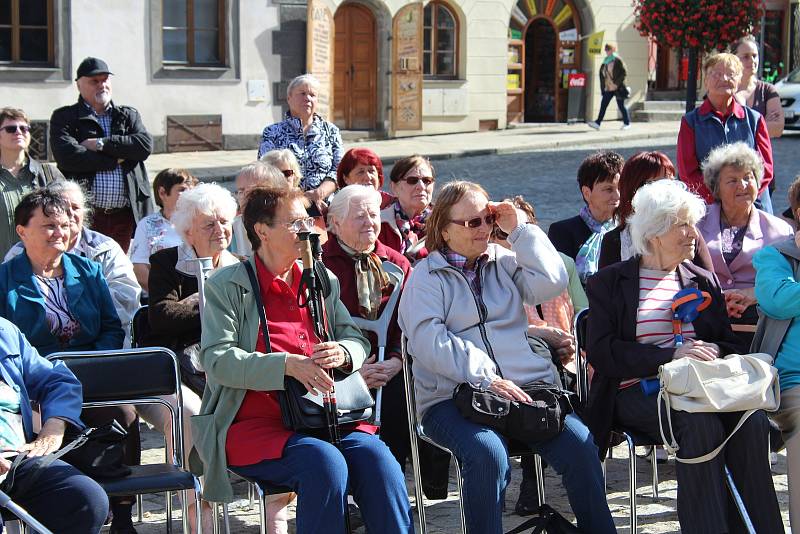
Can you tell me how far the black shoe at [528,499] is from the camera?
5.29 metres

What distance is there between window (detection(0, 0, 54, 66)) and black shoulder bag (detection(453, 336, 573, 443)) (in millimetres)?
14088

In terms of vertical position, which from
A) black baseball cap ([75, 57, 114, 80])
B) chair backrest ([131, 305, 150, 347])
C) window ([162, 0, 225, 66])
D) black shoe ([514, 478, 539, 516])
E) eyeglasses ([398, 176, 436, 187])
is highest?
window ([162, 0, 225, 66])

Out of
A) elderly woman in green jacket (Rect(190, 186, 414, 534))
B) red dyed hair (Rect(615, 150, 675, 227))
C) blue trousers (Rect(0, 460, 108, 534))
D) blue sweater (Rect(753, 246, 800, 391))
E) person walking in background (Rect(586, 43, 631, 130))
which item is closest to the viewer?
blue trousers (Rect(0, 460, 108, 534))

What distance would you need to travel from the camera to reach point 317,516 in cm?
414

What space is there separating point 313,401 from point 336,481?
34 cm

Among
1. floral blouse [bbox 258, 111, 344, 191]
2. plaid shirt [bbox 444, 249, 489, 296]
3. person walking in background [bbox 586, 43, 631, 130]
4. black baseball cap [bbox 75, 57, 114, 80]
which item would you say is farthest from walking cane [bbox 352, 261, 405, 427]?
person walking in background [bbox 586, 43, 631, 130]

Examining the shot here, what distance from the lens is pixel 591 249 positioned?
6.04 m

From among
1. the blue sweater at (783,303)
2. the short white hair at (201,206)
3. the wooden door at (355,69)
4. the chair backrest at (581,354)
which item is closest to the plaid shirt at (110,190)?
the short white hair at (201,206)

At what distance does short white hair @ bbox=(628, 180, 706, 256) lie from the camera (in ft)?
16.2

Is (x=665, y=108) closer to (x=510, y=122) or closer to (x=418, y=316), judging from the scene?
(x=510, y=122)

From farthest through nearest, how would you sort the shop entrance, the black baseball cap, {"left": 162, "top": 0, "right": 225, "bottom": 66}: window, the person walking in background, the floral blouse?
the shop entrance
the person walking in background
{"left": 162, "top": 0, "right": 225, "bottom": 66}: window
the floral blouse
the black baseball cap

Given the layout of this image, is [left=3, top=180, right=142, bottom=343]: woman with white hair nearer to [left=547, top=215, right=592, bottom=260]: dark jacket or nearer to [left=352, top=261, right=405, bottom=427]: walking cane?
[left=352, top=261, right=405, bottom=427]: walking cane

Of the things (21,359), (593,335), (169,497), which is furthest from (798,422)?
(21,359)

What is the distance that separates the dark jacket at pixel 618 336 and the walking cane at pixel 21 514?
2177mm
